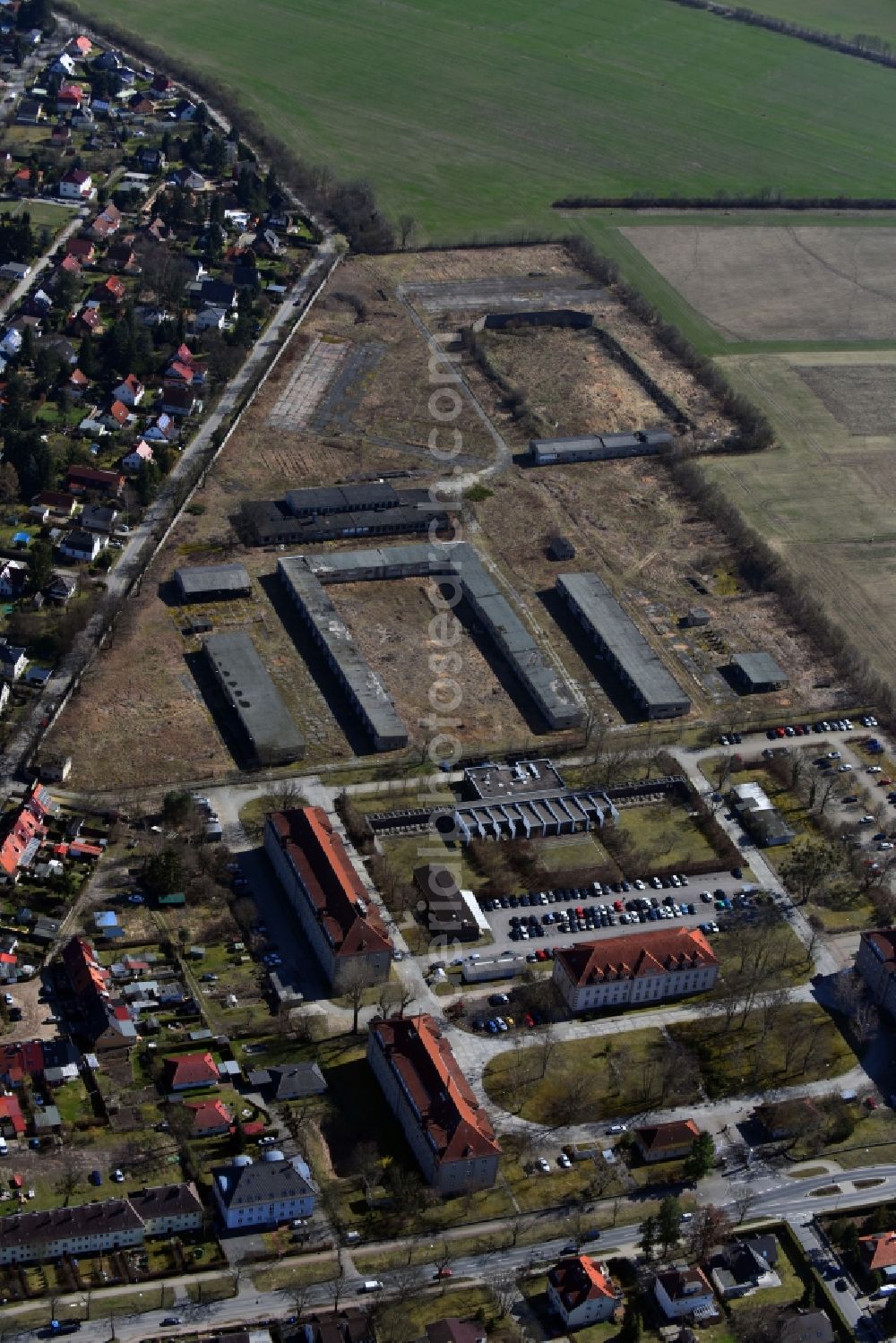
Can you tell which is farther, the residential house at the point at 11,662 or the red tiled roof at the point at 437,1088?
the residential house at the point at 11,662

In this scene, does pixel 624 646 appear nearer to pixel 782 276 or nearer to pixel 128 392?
pixel 128 392

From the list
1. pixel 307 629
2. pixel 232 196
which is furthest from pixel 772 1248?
pixel 232 196

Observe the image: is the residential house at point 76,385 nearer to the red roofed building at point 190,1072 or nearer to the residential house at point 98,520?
the residential house at point 98,520

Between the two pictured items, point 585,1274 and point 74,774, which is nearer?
point 585,1274

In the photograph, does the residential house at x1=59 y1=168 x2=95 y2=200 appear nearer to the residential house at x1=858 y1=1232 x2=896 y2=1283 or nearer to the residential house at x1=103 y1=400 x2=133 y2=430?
the residential house at x1=103 y1=400 x2=133 y2=430

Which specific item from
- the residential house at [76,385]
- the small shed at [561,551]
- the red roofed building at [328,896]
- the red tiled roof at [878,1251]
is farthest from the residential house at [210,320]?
the red tiled roof at [878,1251]

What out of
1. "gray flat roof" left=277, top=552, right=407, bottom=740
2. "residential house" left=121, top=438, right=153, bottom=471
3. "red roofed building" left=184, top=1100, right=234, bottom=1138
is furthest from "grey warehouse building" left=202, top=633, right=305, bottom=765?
"red roofed building" left=184, top=1100, right=234, bottom=1138

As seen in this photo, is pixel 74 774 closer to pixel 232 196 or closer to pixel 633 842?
pixel 633 842
